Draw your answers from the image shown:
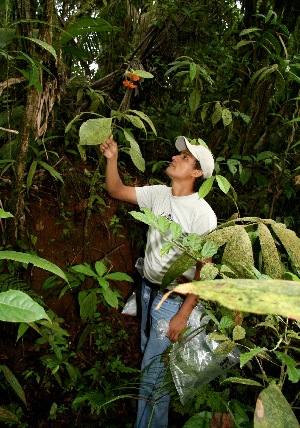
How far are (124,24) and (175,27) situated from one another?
1.97 feet

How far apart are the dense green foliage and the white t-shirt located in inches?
7.9

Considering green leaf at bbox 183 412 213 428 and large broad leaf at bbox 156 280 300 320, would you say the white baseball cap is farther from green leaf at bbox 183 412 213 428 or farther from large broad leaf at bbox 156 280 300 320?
large broad leaf at bbox 156 280 300 320

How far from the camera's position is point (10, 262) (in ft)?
6.78

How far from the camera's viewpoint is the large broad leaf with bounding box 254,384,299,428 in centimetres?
70

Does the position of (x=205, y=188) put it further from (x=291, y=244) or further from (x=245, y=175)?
(x=245, y=175)

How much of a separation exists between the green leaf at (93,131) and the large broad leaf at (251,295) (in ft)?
4.28

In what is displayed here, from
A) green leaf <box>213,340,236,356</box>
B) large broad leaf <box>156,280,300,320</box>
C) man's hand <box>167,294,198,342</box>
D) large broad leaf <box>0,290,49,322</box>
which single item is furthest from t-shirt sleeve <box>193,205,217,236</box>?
large broad leaf <box>156,280,300,320</box>

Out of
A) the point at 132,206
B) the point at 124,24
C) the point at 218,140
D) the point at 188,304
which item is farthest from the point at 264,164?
the point at 124,24

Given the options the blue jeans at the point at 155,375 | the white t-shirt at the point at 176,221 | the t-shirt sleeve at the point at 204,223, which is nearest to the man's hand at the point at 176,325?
the blue jeans at the point at 155,375

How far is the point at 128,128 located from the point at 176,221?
3.53 ft

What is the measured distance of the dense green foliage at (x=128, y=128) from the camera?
175 centimetres

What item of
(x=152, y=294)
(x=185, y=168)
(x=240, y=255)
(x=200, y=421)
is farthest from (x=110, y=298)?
(x=240, y=255)

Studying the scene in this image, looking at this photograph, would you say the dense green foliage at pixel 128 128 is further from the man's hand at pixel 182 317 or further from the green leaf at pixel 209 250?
the green leaf at pixel 209 250

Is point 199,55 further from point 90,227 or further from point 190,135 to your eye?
point 90,227
